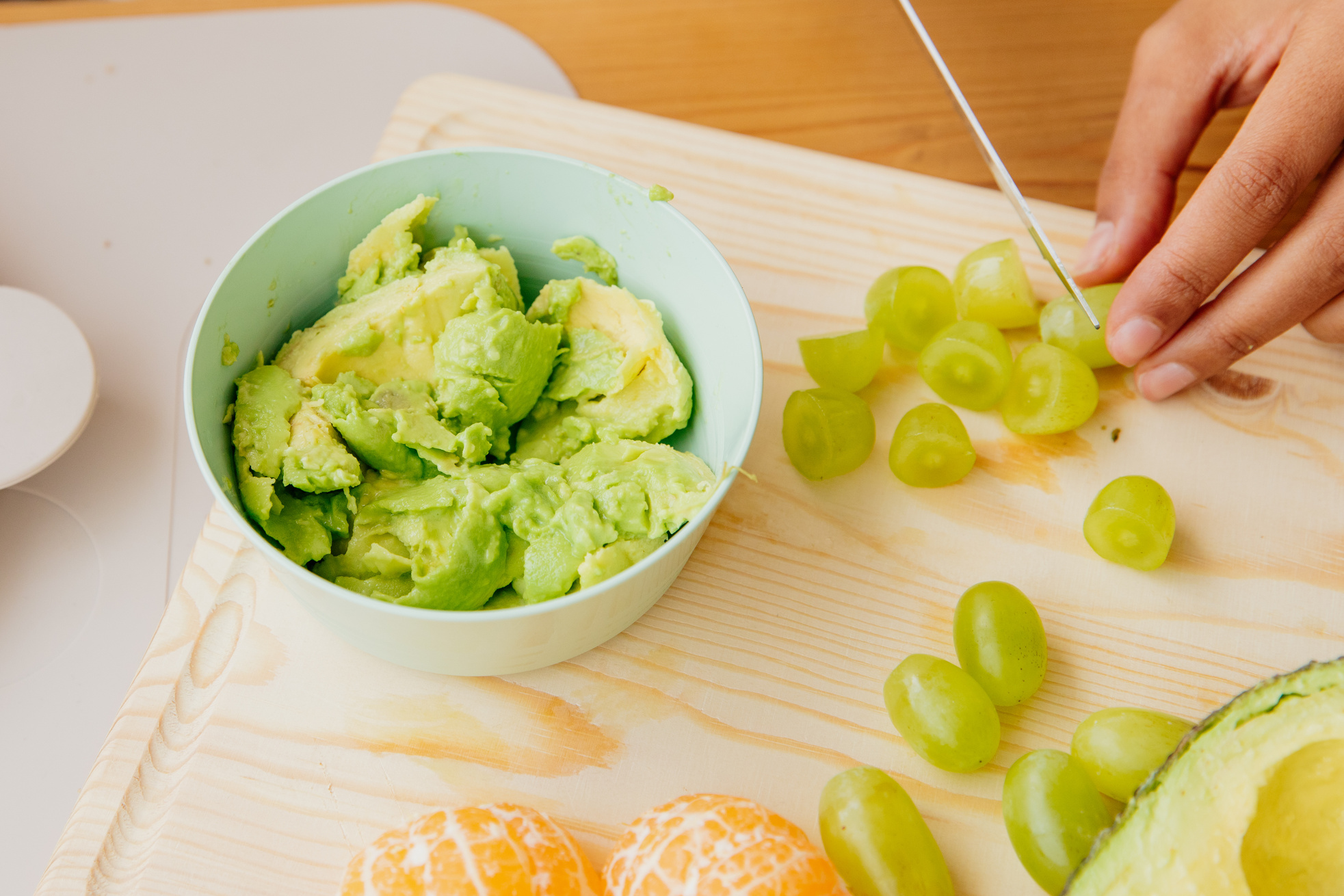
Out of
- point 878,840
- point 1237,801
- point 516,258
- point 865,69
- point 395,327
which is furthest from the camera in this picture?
point 865,69

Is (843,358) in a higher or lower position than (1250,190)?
lower

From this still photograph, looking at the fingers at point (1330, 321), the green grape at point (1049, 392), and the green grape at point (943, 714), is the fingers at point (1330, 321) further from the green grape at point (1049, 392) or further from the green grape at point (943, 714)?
the green grape at point (943, 714)

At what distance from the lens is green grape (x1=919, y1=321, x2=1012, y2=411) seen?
3.14ft

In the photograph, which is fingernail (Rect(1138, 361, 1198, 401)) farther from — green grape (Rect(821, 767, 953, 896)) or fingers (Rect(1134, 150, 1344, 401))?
green grape (Rect(821, 767, 953, 896))

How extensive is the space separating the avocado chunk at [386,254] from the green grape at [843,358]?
0.39m

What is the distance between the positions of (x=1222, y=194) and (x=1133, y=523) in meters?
0.32

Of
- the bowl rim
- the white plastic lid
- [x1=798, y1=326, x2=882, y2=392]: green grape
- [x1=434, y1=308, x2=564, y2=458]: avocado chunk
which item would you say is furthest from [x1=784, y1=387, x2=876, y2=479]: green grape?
the white plastic lid

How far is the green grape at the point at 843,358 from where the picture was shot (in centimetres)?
96

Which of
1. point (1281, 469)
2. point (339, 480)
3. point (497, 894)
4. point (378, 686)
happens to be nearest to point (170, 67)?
point (339, 480)

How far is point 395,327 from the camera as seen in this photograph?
87 centimetres

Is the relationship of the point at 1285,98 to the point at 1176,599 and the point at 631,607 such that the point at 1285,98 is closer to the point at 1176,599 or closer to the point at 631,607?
the point at 1176,599

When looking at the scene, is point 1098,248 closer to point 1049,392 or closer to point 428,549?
point 1049,392

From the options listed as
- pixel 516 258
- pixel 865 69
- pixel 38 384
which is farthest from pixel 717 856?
pixel 865 69

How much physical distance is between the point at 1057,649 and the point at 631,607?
41 centimetres
